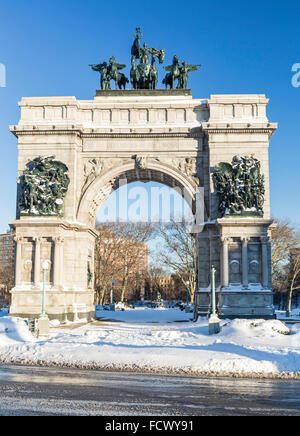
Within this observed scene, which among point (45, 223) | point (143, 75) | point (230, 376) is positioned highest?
point (143, 75)

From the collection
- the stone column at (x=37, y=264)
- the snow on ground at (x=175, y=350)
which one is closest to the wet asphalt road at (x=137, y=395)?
the snow on ground at (x=175, y=350)

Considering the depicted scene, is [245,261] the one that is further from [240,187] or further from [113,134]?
[113,134]

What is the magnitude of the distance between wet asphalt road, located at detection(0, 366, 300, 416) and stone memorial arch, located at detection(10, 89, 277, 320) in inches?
507

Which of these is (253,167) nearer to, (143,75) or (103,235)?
(143,75)

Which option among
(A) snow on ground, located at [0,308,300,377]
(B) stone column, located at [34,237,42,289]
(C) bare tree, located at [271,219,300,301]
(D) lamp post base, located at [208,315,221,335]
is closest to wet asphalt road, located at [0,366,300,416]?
(A) snow on ground, located at [0,308,300,377]

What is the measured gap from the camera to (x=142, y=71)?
28547 mm

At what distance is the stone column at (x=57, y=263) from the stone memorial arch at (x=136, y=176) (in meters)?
0.05

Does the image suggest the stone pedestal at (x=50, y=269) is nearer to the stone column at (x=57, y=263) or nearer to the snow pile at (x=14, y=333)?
the stone column at (x=57, y=263)

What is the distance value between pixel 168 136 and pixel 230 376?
17269 millimetres

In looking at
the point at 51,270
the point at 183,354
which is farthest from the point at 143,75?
the point at 183,354

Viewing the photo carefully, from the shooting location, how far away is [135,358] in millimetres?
12805

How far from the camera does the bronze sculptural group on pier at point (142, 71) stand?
28375mm

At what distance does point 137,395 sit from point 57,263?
53.2 feet

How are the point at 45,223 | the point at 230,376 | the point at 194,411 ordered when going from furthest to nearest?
1. the point at 45,223
2. the point at 230,376
3. the point at 194,411
